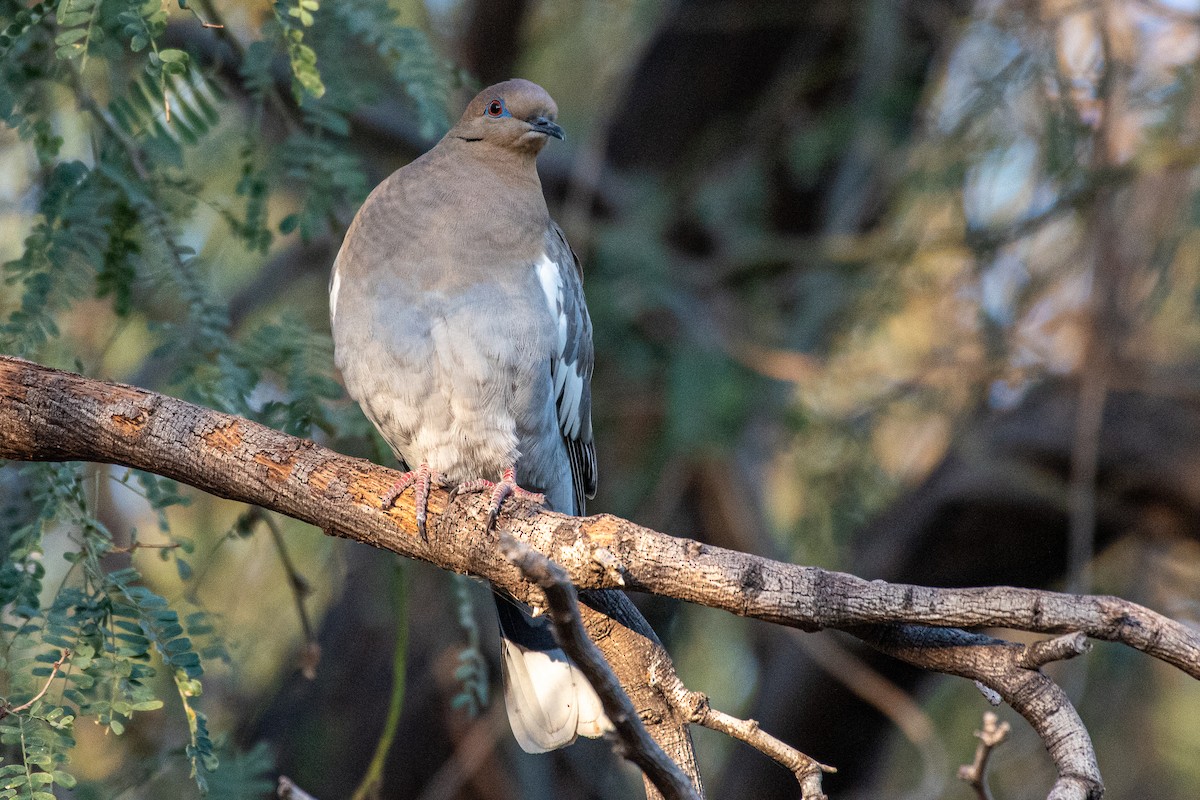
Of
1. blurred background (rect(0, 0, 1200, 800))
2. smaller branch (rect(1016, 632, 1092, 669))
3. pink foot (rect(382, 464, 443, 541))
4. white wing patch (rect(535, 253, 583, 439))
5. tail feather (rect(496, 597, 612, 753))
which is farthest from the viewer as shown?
blurred background (rect(0, 0, 1200, 800))

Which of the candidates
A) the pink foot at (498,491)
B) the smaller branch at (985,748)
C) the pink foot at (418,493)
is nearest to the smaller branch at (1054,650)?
the smaller branch at (985,748)

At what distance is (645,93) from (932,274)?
5.69 ft

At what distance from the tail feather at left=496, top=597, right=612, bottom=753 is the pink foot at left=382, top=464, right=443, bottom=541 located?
0.65 meters

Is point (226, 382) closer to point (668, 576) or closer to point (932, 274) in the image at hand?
point (668, 576)

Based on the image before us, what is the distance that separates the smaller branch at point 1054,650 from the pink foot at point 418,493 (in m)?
1.11

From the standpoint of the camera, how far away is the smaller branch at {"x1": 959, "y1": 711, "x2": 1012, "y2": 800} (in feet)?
6.59

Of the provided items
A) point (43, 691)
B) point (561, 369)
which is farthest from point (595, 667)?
point (561, 369)

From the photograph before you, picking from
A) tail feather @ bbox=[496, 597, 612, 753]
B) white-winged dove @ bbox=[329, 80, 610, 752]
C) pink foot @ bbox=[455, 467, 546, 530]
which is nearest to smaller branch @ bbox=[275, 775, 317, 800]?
pink foot @ bbox=[455, 467, 546, 530]

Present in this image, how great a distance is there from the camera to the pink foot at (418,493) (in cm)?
235

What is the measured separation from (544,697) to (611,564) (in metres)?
1.08

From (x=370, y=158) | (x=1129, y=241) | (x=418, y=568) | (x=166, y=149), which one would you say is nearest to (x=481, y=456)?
(x=166, y=149)

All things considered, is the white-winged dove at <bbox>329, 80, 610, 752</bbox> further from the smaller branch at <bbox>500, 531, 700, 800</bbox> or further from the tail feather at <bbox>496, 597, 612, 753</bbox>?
the smaller branch at <bbox>500, 531, 700, 800</bbox>

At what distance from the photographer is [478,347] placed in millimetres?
2908

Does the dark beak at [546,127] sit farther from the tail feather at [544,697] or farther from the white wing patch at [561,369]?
the tail feather at [544,697]
